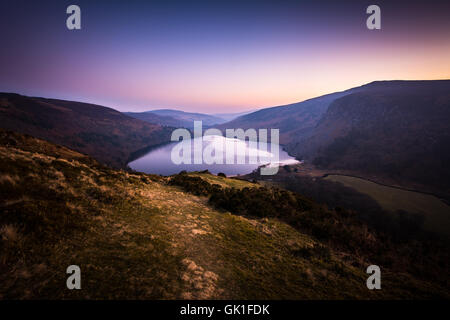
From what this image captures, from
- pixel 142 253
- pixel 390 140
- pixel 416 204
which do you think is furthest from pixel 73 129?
pixel 390 140

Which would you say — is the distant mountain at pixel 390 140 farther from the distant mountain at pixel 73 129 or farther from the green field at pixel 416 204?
the distant mountain at pixel 73 129

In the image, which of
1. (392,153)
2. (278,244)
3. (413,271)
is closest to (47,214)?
(278,244)

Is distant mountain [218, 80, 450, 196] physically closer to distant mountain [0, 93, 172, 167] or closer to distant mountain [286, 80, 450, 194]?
distant mountain [286, 80, 450, 194]

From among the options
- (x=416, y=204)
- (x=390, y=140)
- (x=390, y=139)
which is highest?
(x=390, y=139)

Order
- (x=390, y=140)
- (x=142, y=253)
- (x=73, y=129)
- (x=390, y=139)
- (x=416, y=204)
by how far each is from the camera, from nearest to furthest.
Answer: (x=142, y=253) < (x=416, y=204) < (x=390, y=140) < (x=390, y=139) < (x=73, y=129)

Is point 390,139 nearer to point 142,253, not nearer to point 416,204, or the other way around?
point 416,204
